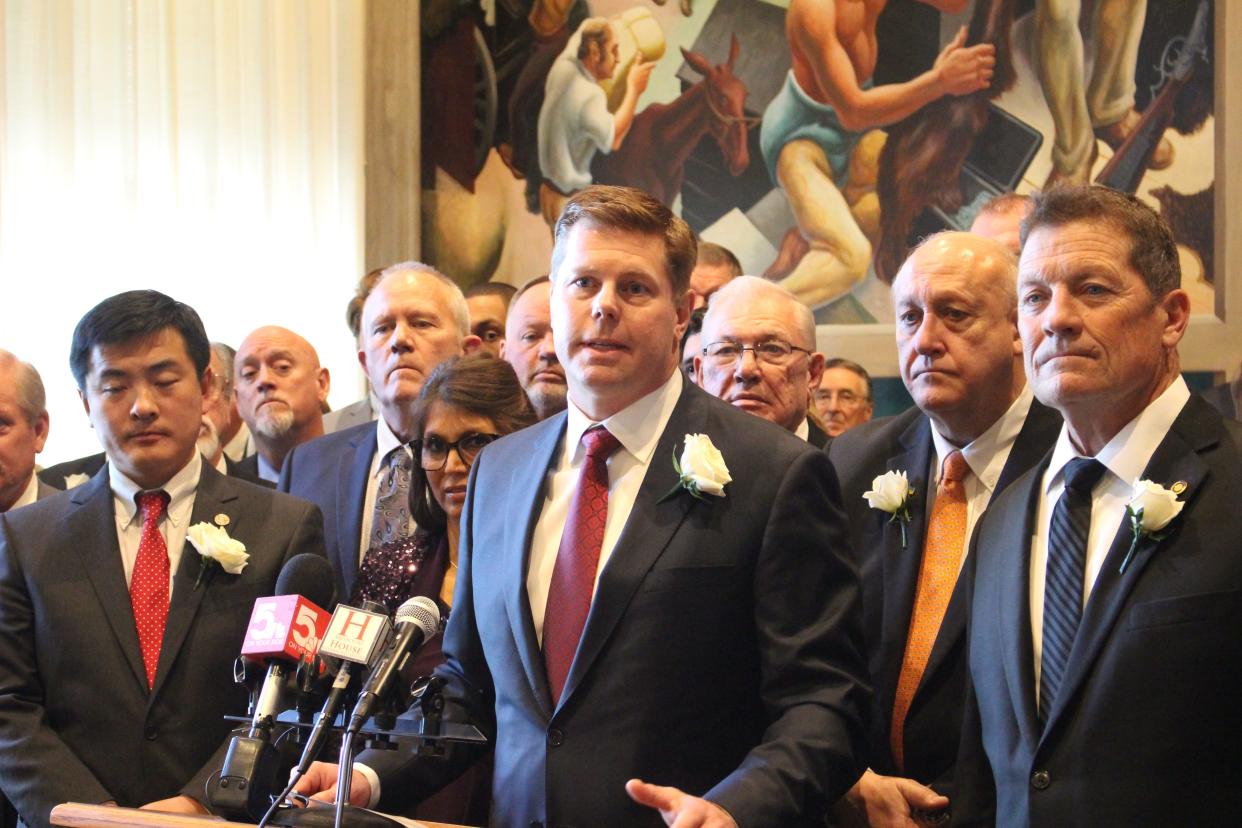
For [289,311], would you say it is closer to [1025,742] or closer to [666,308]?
[666,308]

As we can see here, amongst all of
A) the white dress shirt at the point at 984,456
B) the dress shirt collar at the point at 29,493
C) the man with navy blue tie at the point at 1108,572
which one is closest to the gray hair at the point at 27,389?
the dress shirt collar at the point at 29,493

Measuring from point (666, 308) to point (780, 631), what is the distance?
71 cm

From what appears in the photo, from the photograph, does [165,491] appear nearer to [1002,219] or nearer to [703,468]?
[703,468]

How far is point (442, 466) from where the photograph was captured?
13.4 ft

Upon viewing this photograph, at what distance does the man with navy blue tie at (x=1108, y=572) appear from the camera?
2738 millimetres

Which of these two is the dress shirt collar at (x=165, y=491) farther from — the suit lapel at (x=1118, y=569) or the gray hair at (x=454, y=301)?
the suit lapel at (x=1118, y=569)

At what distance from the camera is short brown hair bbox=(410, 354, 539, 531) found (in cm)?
412

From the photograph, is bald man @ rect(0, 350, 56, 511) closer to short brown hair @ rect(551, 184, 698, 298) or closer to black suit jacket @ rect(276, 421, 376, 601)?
black suit jacket @ rect(276, 421, 376, 601)

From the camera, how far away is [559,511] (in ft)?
10.4

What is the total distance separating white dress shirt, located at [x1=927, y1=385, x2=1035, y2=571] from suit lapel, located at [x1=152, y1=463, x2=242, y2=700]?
5.66ft

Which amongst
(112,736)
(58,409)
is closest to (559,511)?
(112,736)

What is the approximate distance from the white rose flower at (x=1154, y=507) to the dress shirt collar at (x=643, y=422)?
93 cm

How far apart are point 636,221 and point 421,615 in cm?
98

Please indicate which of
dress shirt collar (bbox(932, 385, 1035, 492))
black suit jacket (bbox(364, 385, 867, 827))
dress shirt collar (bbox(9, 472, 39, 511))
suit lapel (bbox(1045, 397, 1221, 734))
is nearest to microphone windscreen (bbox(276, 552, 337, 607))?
black suit jacket (bbox(364, 385, 867, 827))
